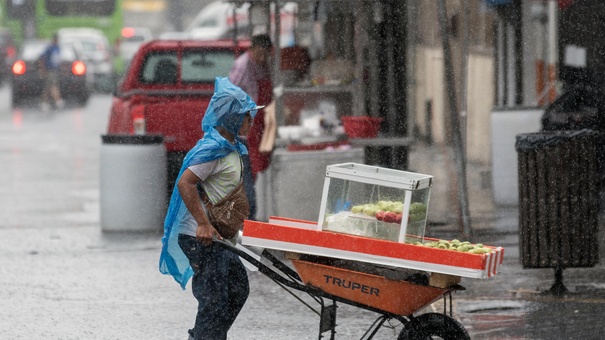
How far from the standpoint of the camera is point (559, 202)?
9.18m

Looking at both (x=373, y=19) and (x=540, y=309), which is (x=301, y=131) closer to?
(x=373, y=19)

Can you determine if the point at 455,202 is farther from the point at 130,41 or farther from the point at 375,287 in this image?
the point at 130,41

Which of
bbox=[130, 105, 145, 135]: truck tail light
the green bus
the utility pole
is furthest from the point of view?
the green bus

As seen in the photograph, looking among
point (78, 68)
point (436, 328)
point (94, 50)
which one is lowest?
point (436, 328)

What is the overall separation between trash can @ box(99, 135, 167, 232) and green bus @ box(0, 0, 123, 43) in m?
32.1

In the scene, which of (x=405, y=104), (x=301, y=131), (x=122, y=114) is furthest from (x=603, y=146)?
(x=122, y=114)

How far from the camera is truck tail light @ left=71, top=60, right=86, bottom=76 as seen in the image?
34.1 m

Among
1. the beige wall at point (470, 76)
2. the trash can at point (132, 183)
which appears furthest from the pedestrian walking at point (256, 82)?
the beige wall at point (470, 76)

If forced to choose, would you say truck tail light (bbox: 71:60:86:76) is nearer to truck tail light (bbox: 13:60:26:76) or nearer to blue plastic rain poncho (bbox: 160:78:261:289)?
truck tail light (bbox: 13:60:26:76)

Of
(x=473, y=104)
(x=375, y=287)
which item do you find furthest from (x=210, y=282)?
(x=473, y=104)

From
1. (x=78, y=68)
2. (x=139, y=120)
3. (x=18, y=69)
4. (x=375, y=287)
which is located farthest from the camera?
(x=78, y=68)

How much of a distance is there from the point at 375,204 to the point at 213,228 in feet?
2.74

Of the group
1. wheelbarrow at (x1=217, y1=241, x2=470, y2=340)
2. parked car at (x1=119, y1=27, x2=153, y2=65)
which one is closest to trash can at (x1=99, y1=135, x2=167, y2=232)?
wheelbarrow at (x1=217, y1=241, x2=470, y2=340)

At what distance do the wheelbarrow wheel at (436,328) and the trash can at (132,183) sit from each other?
20.3 feet
